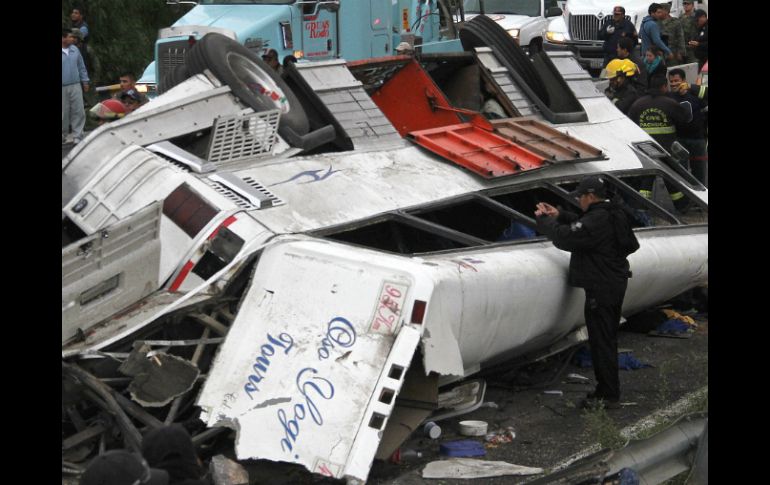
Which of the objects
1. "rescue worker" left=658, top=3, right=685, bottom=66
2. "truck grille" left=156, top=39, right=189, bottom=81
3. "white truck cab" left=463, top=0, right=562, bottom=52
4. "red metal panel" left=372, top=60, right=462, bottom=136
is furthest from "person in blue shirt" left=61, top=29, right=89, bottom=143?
"rescue worker" left=658, top=3, right=685, bottom=66

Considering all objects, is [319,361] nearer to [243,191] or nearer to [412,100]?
[243,191]

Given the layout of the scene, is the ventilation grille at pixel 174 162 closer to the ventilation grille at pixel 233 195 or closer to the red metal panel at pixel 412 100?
the ventilation grille at pixel 233 195

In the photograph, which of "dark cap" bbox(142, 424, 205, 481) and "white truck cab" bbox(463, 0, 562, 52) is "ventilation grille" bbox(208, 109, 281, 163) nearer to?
"dark cap" bbox(142, 424, 205, 481)

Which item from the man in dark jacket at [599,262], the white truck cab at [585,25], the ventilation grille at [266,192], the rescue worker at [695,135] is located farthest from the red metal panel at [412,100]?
the white truck cab at [585,25]

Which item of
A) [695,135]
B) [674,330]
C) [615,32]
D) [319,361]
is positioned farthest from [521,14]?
[319,361]

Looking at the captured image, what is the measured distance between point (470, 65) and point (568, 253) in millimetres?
3226

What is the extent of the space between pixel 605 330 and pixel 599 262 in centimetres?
42

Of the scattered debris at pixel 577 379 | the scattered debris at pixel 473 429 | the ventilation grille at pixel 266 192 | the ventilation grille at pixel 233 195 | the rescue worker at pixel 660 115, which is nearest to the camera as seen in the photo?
the scattered debris at pixel 473 429

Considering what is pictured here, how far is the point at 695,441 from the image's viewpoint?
530 cm

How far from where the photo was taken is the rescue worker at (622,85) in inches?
495

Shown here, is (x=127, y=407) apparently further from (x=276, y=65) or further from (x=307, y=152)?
(x=276, y=65)

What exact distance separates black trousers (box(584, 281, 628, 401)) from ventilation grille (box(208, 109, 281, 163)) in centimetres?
227

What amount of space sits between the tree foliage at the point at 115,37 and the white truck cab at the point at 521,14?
563 cm

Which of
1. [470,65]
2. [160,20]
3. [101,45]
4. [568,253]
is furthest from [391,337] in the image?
[160,20]
